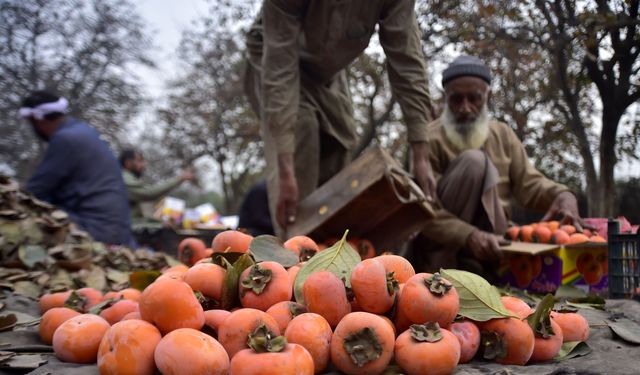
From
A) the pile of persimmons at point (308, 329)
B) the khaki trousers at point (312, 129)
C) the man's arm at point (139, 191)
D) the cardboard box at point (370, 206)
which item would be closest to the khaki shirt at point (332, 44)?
the khaki trousers at point (312, 129)

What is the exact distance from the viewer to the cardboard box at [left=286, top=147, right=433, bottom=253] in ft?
9.84

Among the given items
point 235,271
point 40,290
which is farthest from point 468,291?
point 40,290

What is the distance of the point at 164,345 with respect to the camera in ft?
4.12

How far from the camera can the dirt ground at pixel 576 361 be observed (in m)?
1.39

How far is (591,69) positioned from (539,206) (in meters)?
1.07

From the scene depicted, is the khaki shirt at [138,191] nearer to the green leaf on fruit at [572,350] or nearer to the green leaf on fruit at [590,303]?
the green leaf on fruit at [590,303]

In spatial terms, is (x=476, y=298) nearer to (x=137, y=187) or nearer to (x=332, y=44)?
(x=332, y=44)

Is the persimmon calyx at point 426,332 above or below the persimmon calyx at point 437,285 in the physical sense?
below

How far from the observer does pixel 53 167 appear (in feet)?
15.8

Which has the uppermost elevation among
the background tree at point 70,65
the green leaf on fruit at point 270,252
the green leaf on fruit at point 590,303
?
the background tree at point 70,65

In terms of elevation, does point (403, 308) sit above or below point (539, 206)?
below

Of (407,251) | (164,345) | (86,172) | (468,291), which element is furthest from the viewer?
(86,172)

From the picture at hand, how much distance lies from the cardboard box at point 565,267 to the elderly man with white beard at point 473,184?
211 mm

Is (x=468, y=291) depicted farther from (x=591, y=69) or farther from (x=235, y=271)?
(x=591, y=69)
